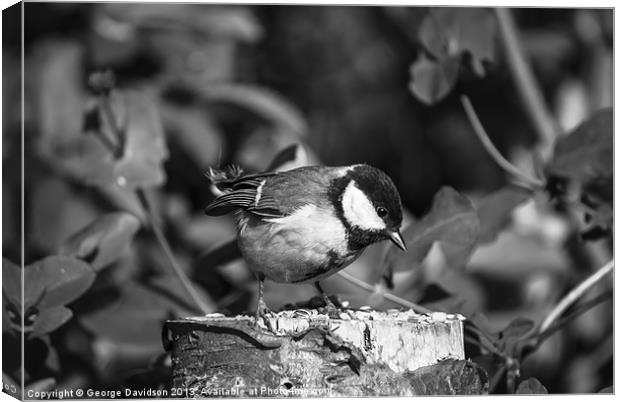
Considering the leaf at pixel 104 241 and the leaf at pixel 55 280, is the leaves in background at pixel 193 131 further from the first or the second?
the leaf at pixel 55 280

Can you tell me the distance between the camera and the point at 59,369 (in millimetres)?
2461

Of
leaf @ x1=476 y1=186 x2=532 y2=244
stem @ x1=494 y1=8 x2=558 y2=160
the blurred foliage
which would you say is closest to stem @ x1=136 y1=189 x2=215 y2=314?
the blurred foliage

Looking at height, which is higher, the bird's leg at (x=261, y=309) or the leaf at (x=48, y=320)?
the bird's leg at (x=261, y=309)

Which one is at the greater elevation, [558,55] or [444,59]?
[444,59]

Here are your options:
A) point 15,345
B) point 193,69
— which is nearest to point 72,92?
point 193,69

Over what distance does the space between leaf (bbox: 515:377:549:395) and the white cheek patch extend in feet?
1.45

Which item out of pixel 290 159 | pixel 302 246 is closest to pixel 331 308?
pixel 302 246

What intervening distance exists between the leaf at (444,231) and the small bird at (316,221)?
16cm

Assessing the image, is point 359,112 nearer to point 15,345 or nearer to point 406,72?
point 406,72

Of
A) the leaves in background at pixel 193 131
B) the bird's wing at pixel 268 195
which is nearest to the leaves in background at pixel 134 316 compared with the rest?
the bird's wing at pixel 268 195

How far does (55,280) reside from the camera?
2246 millimetres

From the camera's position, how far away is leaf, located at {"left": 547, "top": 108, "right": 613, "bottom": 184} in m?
2.49

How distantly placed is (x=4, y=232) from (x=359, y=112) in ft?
6.56

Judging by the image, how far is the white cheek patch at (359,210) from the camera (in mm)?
2146
